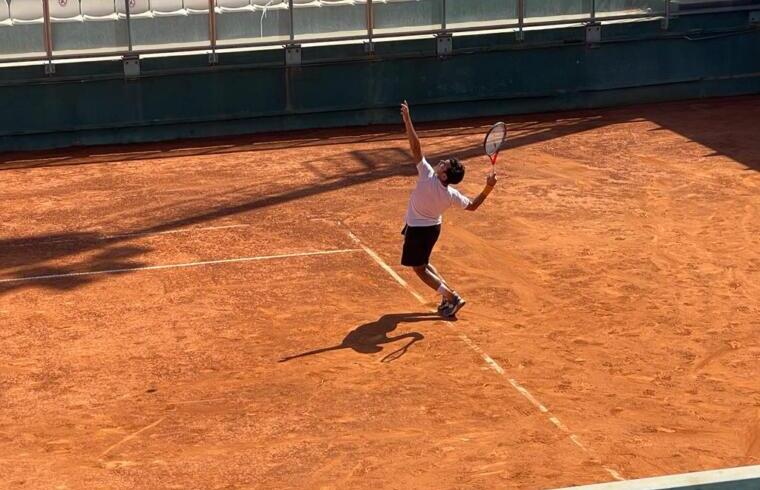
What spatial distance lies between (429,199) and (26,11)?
12.3 m

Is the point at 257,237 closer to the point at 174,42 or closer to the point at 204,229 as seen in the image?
the point at 204,229

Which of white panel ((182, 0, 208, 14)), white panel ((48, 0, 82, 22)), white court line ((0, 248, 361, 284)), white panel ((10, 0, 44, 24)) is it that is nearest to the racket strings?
white court line ((0, 248, 361, 284))

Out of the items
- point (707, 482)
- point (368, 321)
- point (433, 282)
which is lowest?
point (368, 321)

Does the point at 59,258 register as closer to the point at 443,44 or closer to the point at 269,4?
the point at 269,4

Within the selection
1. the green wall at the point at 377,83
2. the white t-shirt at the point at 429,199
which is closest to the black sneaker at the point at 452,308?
the white t-shirt at the point at 429,199

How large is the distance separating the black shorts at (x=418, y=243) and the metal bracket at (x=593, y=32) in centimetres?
1256

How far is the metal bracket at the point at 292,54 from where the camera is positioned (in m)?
24.4

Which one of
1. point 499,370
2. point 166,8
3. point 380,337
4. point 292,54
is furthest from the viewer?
point 292,54

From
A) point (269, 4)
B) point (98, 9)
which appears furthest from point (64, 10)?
point (269, 4)

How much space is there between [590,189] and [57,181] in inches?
347

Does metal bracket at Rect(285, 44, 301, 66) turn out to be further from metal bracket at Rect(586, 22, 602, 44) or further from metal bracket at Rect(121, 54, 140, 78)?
metal bracket at Rect(586, 22, 602, 44)

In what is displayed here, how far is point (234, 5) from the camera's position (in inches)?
972

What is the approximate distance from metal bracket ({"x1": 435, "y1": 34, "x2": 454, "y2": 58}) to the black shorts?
37.0 feet

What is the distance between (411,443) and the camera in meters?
11.5
